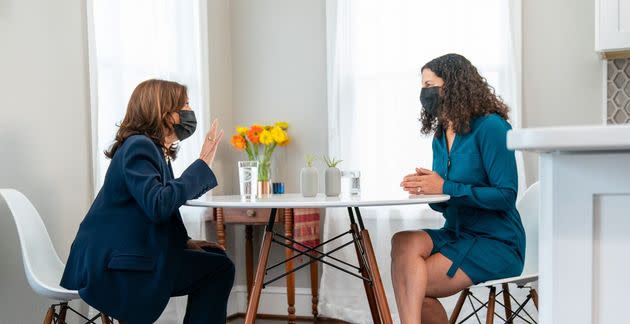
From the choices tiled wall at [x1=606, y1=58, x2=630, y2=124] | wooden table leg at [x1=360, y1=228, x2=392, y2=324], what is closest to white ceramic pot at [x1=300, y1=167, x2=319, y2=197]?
wooden table leg at [x1=360, y1=228, x2=392, y2=324]

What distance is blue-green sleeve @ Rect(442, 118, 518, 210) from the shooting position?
2.38 metres

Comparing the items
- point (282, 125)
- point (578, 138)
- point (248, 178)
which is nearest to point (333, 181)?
point (248, 178)

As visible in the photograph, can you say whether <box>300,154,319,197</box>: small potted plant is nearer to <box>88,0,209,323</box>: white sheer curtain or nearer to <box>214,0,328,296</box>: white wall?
<box>88,0,209,323</box>: white sheer curtain

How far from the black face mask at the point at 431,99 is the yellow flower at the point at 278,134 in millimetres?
1509

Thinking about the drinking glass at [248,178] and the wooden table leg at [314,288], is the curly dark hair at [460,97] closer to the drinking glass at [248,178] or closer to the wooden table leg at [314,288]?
the drinking glass at [248,178]

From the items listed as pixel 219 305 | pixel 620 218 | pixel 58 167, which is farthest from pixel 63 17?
A: pixel 620 218

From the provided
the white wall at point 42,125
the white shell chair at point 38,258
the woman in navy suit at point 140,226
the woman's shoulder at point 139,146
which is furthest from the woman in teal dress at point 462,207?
the white wall at point 42,125

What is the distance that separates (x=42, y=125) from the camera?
9.46 ft

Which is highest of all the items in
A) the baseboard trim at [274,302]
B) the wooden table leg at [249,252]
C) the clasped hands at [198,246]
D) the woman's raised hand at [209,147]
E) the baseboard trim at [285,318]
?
the woman's raised hand at [209,147]

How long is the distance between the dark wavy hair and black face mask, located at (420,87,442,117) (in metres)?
0.92

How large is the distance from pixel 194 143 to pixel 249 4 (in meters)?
1.08

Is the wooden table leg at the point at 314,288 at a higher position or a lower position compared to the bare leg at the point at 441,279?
lower

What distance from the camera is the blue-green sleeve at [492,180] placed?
2381mm

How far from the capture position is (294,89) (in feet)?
14.1
